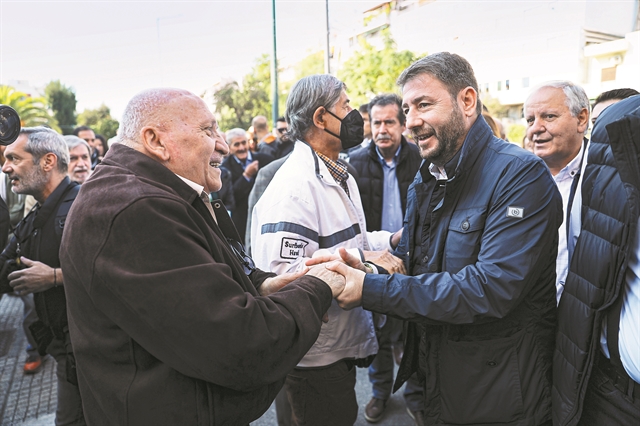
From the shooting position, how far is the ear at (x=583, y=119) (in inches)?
122

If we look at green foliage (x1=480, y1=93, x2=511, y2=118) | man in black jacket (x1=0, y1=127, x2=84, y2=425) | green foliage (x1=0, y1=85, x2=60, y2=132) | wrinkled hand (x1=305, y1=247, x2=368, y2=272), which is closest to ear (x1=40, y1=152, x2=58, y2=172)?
man in black jacket (x1=0, y1=127, x2=84, y2=425)

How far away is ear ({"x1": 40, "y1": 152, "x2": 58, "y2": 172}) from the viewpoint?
10.2 feet

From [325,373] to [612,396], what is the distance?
4.14ft

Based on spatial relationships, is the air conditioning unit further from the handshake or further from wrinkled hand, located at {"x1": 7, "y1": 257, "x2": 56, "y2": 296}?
wrinkled hand, located at {"x1": 7, "y1": 257, "x2": 56, "y2": 296}

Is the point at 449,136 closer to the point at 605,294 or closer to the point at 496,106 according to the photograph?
the point at 605,294

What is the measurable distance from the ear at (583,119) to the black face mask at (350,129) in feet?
5.28

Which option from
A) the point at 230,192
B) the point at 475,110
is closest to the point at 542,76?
the point at 230,192

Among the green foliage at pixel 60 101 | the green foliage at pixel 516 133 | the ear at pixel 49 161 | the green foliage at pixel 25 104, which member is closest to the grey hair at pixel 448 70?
the ear at pixel 49 161

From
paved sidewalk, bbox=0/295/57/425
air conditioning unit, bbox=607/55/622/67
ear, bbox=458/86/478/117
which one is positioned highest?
air conditioning unit, bbox=607/55/622/67

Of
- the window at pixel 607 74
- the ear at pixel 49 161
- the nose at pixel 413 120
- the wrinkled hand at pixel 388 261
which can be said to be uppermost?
the window at pixel 607 74

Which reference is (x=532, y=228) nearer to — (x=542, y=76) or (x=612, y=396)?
(x=612, y=396)

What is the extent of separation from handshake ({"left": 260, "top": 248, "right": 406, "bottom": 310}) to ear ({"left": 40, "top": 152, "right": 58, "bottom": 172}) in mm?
2075

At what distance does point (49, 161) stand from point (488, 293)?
3.01 m

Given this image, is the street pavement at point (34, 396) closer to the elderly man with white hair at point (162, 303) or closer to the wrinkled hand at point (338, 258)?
the wrinkled hand at point (338, 258)
